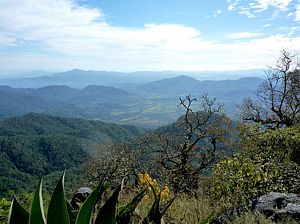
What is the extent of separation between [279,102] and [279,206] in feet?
55.9

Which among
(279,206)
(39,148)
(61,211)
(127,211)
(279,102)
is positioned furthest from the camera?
(39,148)

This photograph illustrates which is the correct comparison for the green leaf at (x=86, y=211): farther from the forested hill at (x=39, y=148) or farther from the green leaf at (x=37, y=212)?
the forested hill at (x=39, y=148)

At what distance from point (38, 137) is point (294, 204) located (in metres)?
108

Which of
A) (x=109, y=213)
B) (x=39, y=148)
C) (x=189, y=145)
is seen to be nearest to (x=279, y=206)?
(x=109, y=213)

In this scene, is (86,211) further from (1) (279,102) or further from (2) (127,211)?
(1) (279,102)

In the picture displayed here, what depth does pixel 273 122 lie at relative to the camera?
19.4 metres

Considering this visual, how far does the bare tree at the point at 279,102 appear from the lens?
1981cm

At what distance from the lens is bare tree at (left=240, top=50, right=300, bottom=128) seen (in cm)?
1981

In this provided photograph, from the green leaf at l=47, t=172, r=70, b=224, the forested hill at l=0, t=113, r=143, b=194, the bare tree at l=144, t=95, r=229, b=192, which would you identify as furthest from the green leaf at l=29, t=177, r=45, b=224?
the forested hill at l=0, t=113, r=143, b=194

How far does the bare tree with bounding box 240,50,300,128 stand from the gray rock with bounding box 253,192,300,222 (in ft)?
46.0

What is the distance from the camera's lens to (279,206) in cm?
540

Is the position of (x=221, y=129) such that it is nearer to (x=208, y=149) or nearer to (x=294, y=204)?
(x=208, y=149)

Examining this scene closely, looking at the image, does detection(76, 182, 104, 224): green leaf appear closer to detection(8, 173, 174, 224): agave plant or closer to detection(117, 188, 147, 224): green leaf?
detection(8, 173, 174, 224): agave plant

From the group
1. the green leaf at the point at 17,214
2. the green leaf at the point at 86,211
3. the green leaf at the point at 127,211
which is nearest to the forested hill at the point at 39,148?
the green leaf at the point at 127,211
